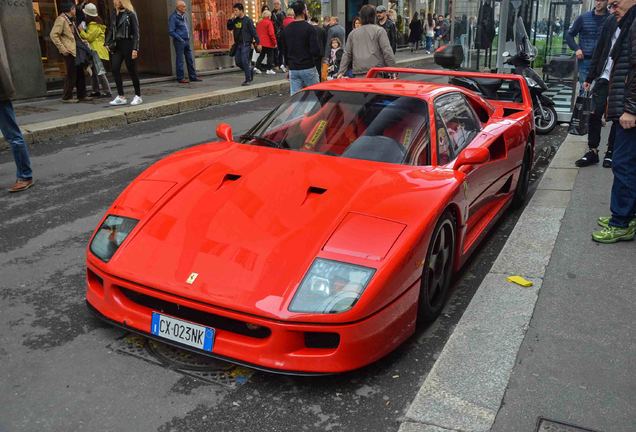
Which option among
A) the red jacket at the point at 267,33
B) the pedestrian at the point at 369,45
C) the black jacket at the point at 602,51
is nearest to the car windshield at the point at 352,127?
the black jacket at the point at 602,51

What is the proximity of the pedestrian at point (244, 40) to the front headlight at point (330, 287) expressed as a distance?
12.2m

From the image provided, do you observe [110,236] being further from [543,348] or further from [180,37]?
[180,37]

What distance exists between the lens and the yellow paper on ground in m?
3.75

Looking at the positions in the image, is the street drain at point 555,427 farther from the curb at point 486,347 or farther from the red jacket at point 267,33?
the red jacket at point 267,33

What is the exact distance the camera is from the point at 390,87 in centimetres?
423

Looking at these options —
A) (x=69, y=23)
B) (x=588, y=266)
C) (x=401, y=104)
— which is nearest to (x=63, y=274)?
(x=401, y=104)

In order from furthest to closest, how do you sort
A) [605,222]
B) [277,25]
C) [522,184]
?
1. [277,25]
2. [522,184]
3. [605,222]

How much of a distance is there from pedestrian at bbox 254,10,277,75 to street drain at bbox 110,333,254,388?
14246 millimetres

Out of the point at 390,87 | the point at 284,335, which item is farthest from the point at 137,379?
the point at 390,87

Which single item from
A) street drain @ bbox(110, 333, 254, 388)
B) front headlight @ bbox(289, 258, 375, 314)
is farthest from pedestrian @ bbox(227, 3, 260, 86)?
front headlight @ bbox(289, 258, 375, 314)

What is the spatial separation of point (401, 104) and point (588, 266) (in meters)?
1.70

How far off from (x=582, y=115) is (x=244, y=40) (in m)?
9.29

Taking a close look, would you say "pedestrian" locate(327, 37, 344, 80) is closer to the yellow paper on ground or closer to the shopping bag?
the shopping bag

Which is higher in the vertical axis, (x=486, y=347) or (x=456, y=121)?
(x=456, y=121)
